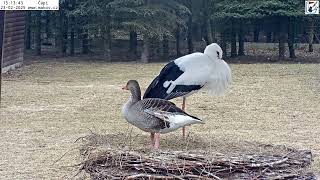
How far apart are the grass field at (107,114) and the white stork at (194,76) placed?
44cm

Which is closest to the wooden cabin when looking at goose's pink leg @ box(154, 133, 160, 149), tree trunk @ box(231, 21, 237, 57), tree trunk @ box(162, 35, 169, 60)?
tree trunk @ box(162, 35, 169, 60)

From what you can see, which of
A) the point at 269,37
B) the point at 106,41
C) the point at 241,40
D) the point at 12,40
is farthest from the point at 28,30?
the point at 269,37

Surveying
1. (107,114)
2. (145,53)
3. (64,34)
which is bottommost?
(107,114)

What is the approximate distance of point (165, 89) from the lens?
591 cm

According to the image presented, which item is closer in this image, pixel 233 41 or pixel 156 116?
pixel 156 116

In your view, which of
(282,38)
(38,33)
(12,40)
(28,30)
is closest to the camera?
(12,40)

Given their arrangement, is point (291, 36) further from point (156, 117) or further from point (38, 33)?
point (156, 117)

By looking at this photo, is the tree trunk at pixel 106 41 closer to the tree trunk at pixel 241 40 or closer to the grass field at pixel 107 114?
the grass field at pixel 107 114

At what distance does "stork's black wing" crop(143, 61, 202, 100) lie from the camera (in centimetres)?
587

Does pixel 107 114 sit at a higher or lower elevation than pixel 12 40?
lower

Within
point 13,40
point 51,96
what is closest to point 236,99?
point 51,96

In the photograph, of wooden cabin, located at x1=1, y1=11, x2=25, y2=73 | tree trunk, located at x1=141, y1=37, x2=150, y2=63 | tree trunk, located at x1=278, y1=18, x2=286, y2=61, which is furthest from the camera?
tree trunk, located at x1=278, y1=18, x2=286, y2=61

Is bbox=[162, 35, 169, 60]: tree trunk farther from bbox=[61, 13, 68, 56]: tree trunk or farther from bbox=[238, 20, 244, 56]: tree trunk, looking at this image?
bbox=[61, 13, 68, 56]: tree trunk

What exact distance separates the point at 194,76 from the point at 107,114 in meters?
3.46
